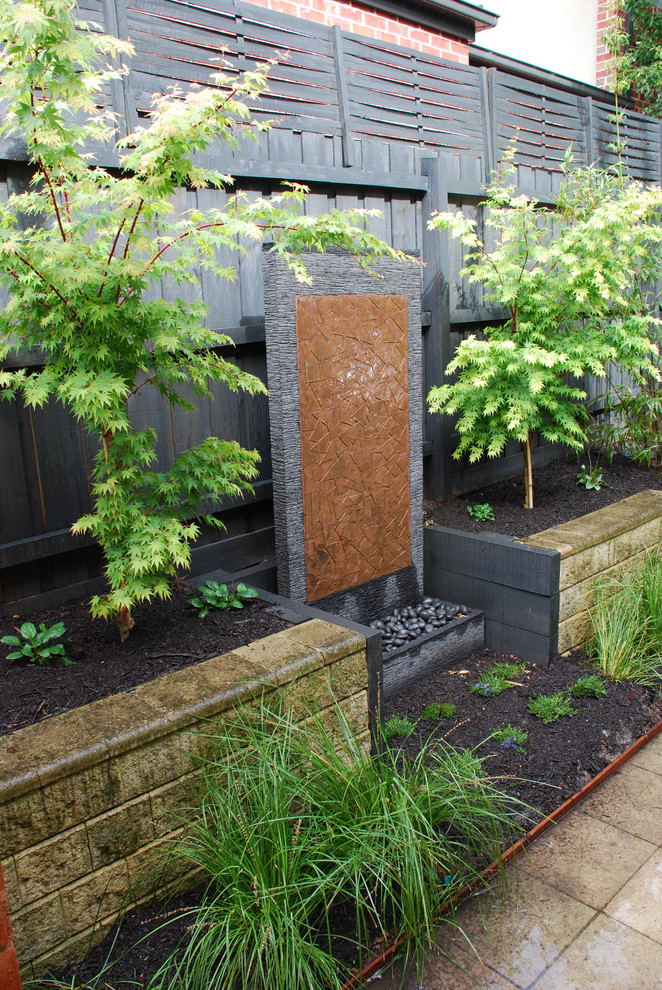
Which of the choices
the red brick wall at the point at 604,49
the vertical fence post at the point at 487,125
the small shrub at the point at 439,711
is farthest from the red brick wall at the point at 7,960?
the red brick wall at the point at 604,49

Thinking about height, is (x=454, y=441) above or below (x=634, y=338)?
below

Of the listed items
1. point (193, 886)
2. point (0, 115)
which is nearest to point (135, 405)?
point (0, 115)

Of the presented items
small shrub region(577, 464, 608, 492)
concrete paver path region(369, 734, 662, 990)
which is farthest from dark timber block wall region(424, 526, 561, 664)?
small shrub region(577, 464, 608, 492)

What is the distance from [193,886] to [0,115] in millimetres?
2778

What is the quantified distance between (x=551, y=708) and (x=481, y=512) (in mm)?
1586

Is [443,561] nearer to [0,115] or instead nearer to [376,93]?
[376,93]

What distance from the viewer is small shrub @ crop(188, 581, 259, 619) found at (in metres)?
3.27

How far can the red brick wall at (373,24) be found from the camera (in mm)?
4629

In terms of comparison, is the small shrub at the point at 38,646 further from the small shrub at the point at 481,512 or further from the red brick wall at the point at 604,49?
the red brick wall at the point at 604,49

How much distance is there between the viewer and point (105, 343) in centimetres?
261

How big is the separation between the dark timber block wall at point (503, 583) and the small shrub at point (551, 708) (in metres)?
0.48

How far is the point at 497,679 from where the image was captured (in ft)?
12.7

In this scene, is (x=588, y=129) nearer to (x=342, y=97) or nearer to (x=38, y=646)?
(x=342, y=97)

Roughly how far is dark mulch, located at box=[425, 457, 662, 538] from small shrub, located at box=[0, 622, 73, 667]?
103 inches
